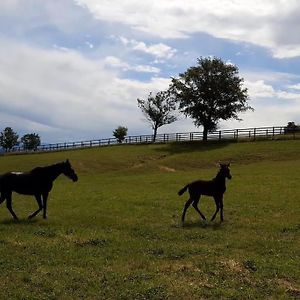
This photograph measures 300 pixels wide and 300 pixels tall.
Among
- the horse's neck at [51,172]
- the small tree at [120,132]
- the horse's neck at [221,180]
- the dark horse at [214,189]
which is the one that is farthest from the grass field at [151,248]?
the small tree at [120,132]

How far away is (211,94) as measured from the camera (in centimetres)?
7650

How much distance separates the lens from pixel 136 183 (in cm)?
3528

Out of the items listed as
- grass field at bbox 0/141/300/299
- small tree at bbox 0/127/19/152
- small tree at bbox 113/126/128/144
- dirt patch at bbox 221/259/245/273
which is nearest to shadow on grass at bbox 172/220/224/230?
grass field at bbox 0/141/300/299

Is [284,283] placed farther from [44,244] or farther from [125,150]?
[125,150]

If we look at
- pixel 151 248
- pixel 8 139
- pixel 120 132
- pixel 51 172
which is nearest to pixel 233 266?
pixel 151 248

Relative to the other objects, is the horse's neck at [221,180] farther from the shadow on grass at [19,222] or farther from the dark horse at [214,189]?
the shadow on grass at [19,222]

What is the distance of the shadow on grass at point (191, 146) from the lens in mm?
65500

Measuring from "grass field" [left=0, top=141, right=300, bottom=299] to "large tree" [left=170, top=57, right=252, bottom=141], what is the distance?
49923mm

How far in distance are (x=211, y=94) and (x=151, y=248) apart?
6482 centimetres

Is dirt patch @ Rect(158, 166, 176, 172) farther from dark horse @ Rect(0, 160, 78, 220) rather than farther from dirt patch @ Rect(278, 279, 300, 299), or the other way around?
dirt patch @ Rect(278, 279, 300, 299)

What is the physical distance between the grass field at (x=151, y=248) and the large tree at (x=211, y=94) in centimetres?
4992

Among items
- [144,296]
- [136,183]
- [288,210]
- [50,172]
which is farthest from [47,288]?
[136,183]

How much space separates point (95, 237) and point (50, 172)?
4703 mm

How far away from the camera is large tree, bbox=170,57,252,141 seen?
76.8 metres
